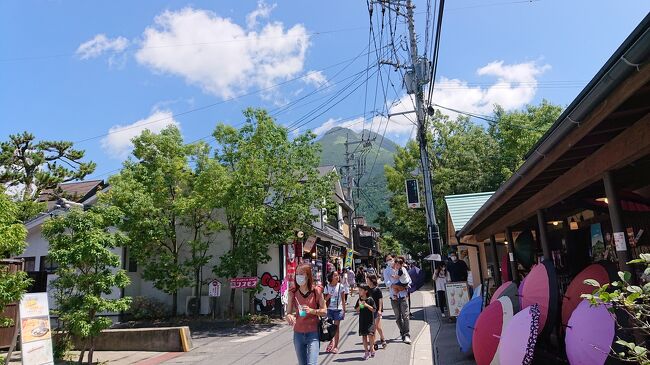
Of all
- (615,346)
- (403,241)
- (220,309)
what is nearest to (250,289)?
(220,309)

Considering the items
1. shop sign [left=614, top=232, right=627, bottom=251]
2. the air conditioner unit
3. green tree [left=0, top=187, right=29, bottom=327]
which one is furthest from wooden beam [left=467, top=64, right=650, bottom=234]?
the air conditioner unit

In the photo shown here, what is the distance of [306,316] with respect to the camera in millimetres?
5449

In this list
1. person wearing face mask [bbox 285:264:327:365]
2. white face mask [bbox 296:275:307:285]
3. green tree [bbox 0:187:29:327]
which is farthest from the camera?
green tree [bbox 0:187:29:327]

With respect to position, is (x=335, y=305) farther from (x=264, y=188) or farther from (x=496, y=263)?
(x=264, y=188)

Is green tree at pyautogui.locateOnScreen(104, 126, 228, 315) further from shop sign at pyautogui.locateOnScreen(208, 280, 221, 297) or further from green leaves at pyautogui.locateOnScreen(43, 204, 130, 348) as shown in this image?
green leaves at pyautogui.locateOnScreen(43, 204, 130, 348)

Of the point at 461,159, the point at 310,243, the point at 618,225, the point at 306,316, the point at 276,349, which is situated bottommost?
the point at 276,349

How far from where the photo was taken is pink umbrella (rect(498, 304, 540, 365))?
5.00 metres

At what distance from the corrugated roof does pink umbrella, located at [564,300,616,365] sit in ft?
30.5

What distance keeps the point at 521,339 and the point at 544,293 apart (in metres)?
1.03

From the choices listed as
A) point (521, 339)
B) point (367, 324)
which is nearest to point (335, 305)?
point (367, 324)

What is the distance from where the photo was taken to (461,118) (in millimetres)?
35688

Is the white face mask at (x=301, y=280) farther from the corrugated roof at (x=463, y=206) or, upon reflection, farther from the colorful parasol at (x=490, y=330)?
the corrugated roof at (x=463, y=206)

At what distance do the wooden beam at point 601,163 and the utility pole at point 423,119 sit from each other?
8.36 m

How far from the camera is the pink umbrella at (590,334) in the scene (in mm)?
4441
